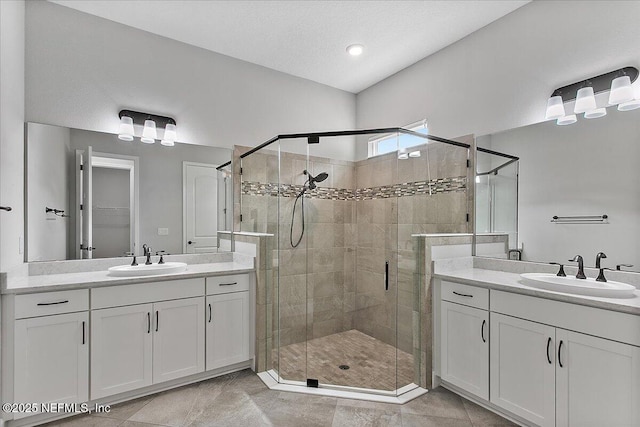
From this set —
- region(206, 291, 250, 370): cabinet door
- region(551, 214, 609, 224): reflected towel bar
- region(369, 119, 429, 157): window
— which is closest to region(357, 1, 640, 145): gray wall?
region(369, 119, 429, 157): window

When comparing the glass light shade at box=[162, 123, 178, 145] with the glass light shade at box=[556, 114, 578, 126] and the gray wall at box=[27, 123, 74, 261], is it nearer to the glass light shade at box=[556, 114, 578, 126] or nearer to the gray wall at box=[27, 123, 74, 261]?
the gray wall at box=[27, 123, 74, 261]

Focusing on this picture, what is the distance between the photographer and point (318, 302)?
2.88m

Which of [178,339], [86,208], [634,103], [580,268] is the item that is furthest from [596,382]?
[86,208]

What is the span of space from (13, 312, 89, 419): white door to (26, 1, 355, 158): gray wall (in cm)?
155

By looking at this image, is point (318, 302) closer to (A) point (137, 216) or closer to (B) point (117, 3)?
(A) point (137, 216)

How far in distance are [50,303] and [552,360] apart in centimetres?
301

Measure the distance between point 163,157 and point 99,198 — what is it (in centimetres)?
61

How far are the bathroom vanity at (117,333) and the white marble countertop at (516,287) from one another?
171 centimetres

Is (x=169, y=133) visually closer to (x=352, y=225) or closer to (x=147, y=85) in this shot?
(x=147, y=85)

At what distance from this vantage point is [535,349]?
1.92 metres

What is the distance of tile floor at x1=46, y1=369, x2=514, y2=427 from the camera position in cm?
206

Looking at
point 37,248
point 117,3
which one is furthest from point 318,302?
point 117,3

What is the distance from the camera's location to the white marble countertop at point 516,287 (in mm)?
1607

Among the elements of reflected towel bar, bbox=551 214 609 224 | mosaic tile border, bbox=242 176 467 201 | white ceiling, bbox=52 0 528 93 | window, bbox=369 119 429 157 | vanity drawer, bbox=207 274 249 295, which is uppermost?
white ceiling, bbox=52 0 528 93
